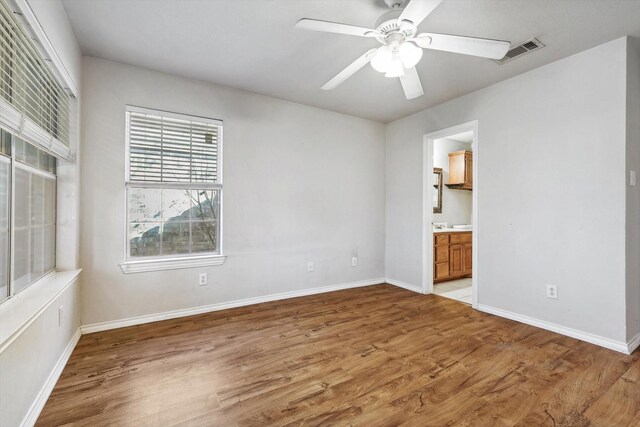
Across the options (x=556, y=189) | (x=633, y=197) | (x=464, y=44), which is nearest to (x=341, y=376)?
(x=464, y=44)

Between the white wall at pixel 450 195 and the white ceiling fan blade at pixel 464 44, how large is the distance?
3.68 meters

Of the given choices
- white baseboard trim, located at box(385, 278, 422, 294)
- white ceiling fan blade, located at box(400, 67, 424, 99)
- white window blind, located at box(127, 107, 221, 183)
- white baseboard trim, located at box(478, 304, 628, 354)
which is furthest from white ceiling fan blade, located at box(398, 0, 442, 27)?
white baseboard trim, located at box(385, 278, 422, 294)

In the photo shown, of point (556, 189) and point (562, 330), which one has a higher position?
point (556, 189)

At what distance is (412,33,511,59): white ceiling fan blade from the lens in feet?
5.69

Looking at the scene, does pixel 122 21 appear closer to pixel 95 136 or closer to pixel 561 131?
pixel 95 136

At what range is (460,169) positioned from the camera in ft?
17.5

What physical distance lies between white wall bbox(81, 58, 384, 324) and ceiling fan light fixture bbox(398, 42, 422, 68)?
7.04ft

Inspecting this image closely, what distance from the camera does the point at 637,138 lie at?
8.36 ft

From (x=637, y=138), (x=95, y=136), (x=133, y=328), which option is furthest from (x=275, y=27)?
(x=637, y=138)

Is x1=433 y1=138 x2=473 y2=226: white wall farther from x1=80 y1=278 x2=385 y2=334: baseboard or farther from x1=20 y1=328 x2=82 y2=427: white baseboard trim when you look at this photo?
x1=20 y1=328 x2=82 y2=427: white baseboard trim

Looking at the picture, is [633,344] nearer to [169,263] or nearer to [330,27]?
[330,27]

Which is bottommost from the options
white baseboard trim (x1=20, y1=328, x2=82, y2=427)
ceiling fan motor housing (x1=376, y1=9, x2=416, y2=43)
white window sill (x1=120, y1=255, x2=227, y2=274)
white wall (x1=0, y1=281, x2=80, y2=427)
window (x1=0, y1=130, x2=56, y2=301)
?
white baseboard trim (x1=20, y1=328, x2=82, y2=427)

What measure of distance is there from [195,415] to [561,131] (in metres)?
3.67

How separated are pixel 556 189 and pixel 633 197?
519mm
